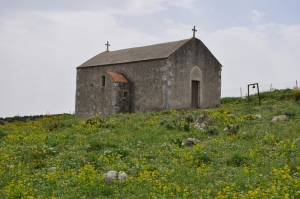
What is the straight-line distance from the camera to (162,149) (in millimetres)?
14719

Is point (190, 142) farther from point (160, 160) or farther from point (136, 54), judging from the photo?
point (136, 54)

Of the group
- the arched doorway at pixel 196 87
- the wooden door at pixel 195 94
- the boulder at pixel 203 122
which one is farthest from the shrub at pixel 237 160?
the wooden door at pixel 195 94

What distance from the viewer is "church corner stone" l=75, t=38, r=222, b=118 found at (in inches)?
1165

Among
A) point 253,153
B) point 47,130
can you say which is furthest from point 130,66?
point 253,153

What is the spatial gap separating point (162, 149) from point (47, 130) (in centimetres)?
905

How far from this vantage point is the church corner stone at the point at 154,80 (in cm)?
2959

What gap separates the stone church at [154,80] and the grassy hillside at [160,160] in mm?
8397

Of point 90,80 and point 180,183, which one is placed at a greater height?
point 90,80

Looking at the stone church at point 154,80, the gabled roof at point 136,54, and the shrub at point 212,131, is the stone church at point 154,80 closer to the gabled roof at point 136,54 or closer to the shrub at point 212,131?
the gabled roof at point 136,54

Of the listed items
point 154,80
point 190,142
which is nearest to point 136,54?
point 154,80

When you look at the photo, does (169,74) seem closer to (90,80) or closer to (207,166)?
(90,80)

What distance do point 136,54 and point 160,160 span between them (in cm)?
2083

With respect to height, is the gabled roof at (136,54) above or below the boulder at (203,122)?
above

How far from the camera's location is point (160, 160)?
12.9 metres
